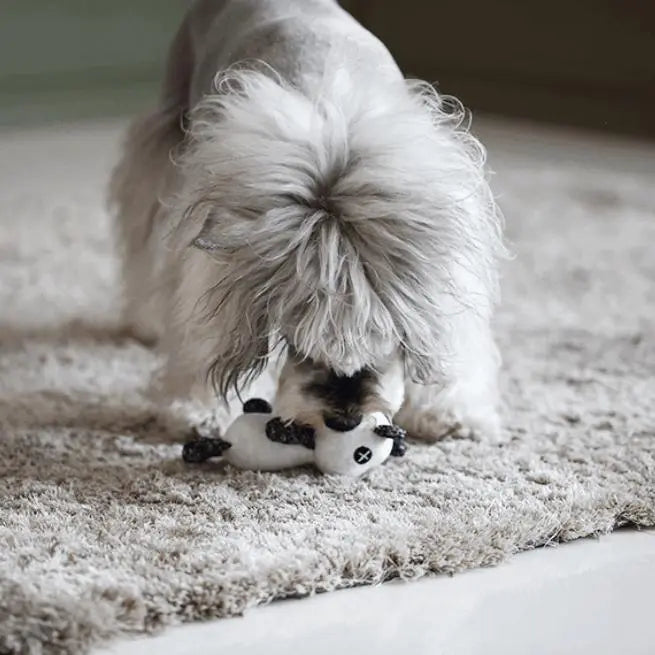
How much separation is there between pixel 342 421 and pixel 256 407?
7.1 inches

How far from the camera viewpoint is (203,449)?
5.75 feet

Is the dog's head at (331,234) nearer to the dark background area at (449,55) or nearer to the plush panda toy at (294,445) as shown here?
the plush panda toy at (294,445)

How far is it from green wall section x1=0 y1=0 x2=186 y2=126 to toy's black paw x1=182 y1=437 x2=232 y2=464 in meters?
3.11

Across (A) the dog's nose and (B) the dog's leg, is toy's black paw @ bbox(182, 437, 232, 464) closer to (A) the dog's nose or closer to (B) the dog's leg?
(A) the dog's nose

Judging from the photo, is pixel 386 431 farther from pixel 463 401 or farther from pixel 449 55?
pixel 449 55

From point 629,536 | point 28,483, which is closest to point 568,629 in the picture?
point 629,536

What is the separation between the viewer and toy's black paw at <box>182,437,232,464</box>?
1.75 meters

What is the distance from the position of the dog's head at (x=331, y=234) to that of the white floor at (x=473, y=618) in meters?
0.29

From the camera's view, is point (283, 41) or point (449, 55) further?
point (449, 55)

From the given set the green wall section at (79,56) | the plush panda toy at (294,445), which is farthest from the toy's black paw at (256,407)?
the green wall section at (79,56)

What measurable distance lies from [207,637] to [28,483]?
0.44 metres

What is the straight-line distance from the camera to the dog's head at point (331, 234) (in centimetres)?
158

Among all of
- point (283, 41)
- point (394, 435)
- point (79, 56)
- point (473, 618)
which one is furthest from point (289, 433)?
point (79, 56)

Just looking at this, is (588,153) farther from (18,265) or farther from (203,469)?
(203,469)
